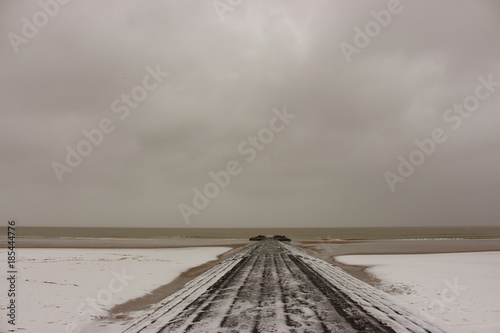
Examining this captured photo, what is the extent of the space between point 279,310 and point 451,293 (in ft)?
27.7

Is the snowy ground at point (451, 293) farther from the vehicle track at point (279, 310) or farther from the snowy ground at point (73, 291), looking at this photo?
the snowy ground at point (73, 291)

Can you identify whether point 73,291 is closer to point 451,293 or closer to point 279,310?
point 279,310

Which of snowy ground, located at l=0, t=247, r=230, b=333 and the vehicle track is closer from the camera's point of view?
the vehicle track

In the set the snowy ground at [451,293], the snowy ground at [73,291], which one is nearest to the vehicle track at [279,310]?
the snowy ground at [451,293]

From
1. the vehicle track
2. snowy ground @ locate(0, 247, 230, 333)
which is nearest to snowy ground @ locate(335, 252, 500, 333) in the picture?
the vehicle track

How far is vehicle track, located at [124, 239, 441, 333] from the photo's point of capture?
9.18 meters

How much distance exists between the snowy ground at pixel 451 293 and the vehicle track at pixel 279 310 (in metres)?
0.98

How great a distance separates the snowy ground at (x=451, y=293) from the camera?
9914 millimetres

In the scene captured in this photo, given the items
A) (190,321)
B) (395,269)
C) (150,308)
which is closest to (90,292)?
(150,308)

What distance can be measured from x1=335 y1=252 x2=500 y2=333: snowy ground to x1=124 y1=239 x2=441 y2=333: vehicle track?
0.98 m

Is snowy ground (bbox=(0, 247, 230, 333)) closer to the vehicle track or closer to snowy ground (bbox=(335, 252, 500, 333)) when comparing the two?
the vehicle track

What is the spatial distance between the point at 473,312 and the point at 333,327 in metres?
5.56

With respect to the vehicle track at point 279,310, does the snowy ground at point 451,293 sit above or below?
below

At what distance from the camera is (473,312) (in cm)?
1087
